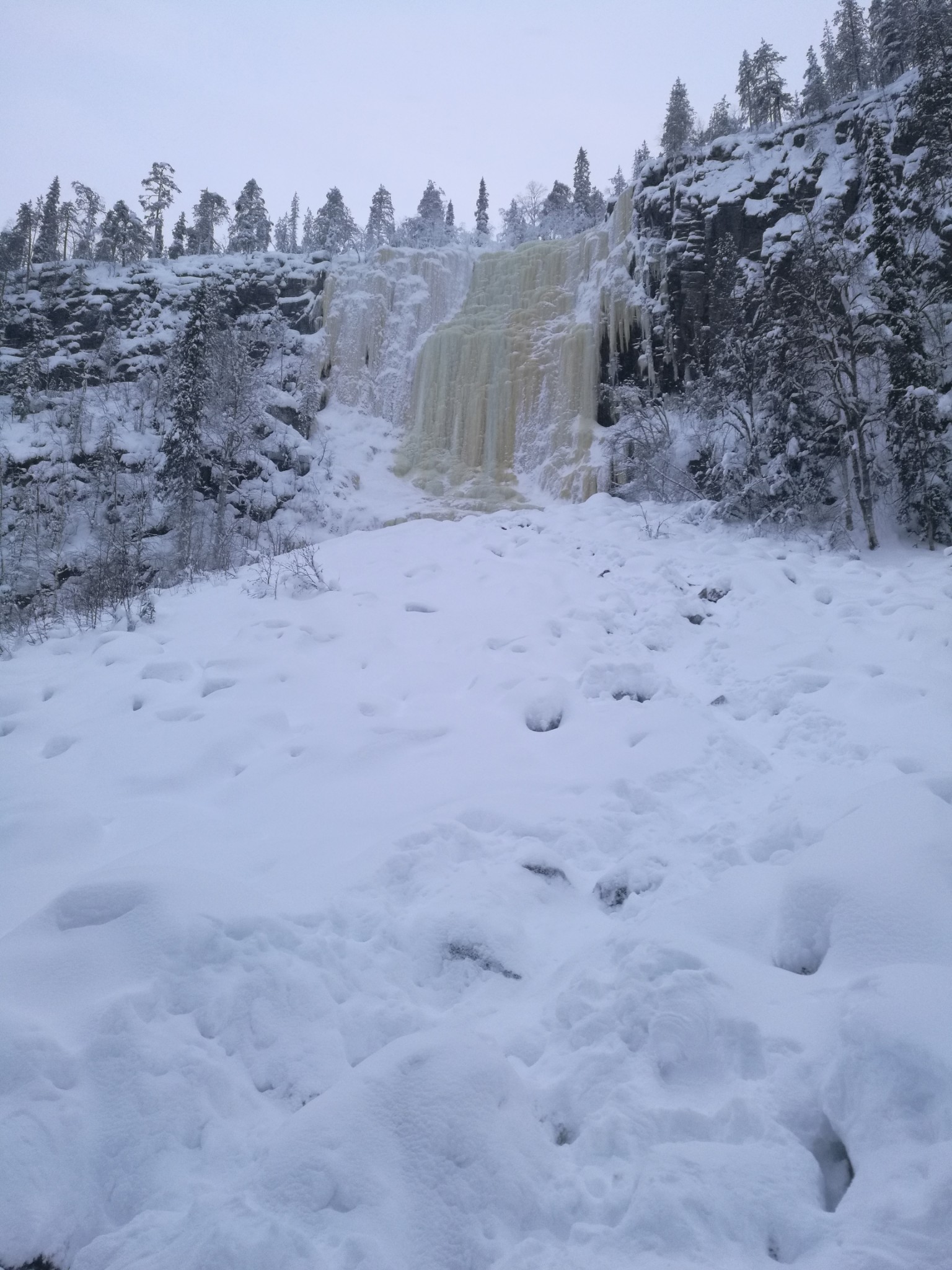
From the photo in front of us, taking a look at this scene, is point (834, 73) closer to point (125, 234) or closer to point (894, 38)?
point (894, 38)

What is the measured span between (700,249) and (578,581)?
56.4 ft

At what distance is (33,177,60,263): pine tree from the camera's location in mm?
39750

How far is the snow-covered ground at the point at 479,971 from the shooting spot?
1.61 m

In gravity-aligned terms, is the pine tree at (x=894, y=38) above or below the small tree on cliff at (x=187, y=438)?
above

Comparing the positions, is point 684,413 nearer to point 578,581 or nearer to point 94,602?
point 578,581

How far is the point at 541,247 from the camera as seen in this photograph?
25.9 m

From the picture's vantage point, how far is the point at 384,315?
28.3m

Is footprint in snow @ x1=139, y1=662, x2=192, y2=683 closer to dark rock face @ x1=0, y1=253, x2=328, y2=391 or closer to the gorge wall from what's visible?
the gorge wall

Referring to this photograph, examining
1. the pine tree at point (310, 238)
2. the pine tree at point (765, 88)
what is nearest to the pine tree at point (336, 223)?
the pine tree at point (310, 238)

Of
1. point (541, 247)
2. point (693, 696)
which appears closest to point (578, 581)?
point (693, 696)

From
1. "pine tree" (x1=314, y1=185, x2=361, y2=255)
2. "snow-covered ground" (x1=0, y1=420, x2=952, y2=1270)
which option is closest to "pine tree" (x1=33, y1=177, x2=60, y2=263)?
"pine tree" (x1=314, y1=185, x2=361, y2=255)

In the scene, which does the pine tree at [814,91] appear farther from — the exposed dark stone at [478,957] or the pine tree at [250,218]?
the exposed dark stone at [478,957]

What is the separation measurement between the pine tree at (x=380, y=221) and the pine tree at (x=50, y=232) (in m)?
19.2

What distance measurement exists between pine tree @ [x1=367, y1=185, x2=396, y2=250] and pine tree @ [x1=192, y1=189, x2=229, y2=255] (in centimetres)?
1075
